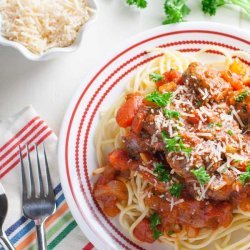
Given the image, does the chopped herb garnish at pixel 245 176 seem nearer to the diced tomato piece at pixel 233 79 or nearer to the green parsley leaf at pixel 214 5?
the diced tomato piece at pixel 233 79

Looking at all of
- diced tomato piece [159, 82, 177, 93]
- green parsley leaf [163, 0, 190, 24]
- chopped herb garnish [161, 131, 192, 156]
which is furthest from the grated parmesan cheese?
chopped herb garnish [161, 131, 192, 156]

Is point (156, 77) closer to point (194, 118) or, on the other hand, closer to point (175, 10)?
point (194, 118)

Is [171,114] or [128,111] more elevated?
[171,114]

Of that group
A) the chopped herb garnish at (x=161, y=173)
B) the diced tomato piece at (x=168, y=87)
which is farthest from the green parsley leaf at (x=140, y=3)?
the chopped herb garnish at (x=161, y=173)

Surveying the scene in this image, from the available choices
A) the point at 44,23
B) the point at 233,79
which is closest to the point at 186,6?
the point at 233,79

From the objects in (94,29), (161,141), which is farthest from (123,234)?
(94,29)

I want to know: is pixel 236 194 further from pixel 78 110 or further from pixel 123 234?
pixel 78 110
